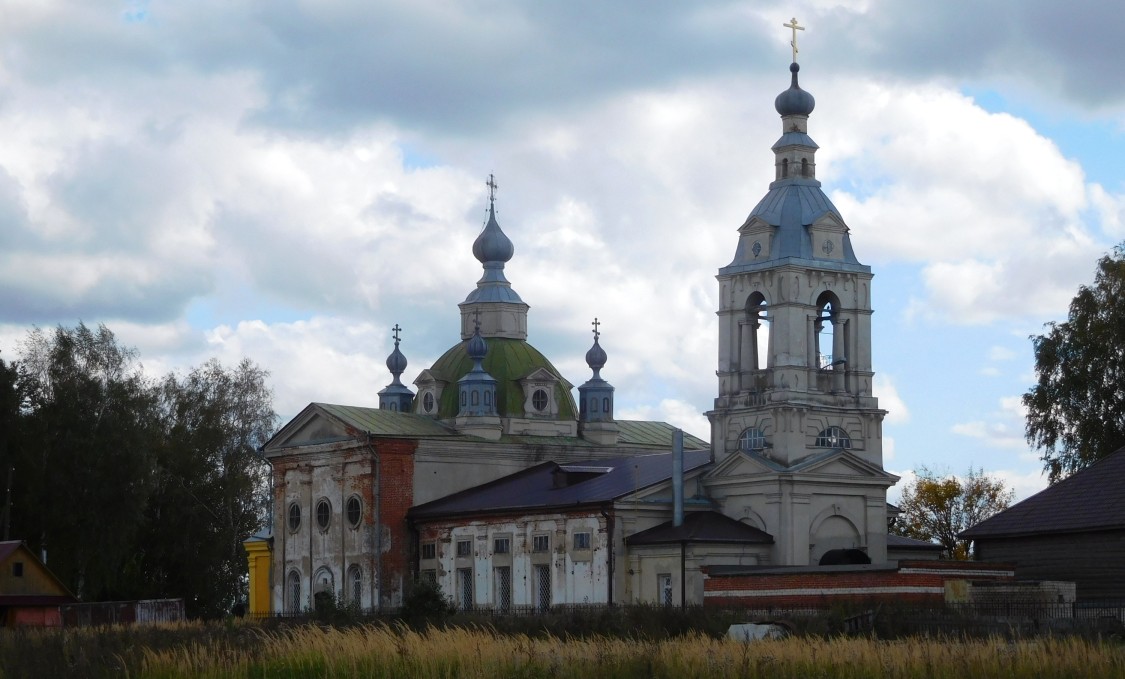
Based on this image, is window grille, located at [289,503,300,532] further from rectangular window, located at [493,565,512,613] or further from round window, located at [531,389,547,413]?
rectangular window, located at [493,565,512,613]

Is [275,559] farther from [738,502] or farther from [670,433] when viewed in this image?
[738,502]

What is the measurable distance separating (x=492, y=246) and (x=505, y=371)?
5.15m

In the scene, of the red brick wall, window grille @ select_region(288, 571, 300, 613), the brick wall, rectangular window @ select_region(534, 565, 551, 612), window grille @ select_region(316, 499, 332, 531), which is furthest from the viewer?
window grille @ select_region(288, 571, 300, 613)

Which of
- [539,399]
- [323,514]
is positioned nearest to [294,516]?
[323,514]

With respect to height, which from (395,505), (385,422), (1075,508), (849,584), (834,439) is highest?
(385,422)

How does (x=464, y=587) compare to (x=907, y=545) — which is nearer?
(x=907, y=545)

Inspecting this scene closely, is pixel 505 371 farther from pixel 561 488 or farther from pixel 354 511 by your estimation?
pixel 561 488

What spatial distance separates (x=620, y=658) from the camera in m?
22.1

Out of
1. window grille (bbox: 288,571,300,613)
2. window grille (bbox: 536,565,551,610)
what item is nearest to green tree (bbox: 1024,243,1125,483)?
window grille (bbox: 536,565,551,610)

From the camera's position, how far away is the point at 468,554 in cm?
4972

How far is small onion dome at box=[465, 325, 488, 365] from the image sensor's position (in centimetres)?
5691

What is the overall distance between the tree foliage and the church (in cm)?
Result: 543

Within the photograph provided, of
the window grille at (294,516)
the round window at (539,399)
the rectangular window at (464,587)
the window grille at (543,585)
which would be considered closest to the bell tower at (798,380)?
the window grille at (543,585)

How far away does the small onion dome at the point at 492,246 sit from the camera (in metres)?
61.0
